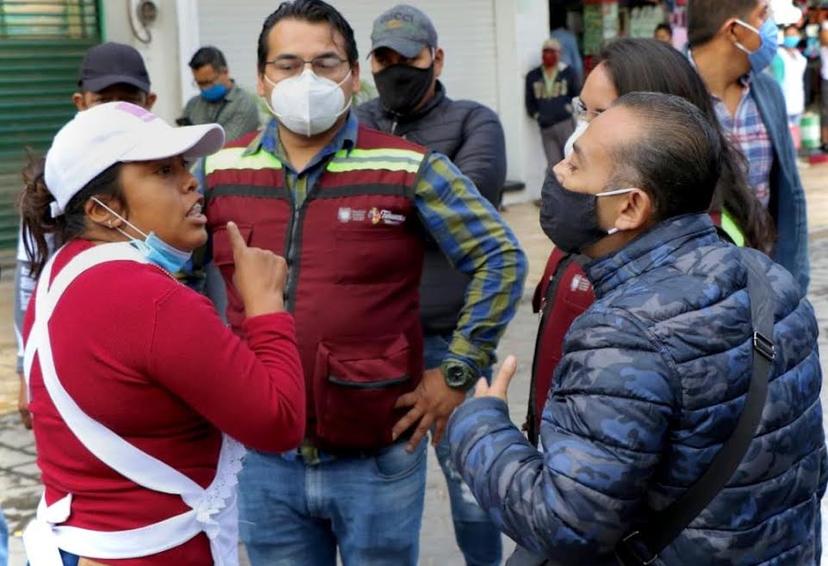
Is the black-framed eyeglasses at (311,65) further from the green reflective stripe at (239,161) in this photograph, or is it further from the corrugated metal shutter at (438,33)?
the corrugated metal shutter at (438,33)

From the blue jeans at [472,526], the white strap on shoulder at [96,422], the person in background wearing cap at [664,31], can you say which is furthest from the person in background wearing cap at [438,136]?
the person in background wearing cap at [664,31]

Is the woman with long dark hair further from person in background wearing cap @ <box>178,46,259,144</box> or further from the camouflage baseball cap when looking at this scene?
person in background wearing cap @ <box>178,46,259,144</box>

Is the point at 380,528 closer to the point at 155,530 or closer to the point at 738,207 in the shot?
the point at 155,530

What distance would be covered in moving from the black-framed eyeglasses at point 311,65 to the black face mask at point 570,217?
3.67ft

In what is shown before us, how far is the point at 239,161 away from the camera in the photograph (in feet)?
11.8

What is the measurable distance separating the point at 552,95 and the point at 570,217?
504 inches

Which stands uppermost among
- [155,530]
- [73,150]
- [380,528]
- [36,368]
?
[73,150]

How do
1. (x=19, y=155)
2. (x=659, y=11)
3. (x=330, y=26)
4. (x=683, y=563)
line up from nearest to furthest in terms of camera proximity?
1. (x=683, y=563)
2. (x=330, y=26)
3. (x=19, y=155)
4. (x=659, y=11)

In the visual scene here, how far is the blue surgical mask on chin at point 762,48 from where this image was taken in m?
4.41

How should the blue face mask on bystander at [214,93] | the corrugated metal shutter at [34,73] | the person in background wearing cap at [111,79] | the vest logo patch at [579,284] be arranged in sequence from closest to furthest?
the vest logo patch at [579,284]
the person in background wearing cap at [111,79]
the blue face mask on bystander at [214,93]
the corrugated metal shutter at [34,73]

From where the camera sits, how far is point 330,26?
142 inches

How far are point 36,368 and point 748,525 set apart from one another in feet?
4.76

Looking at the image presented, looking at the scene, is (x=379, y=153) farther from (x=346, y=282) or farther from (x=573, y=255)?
(x=573, y=255)

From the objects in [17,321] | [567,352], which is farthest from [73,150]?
[17,321]
